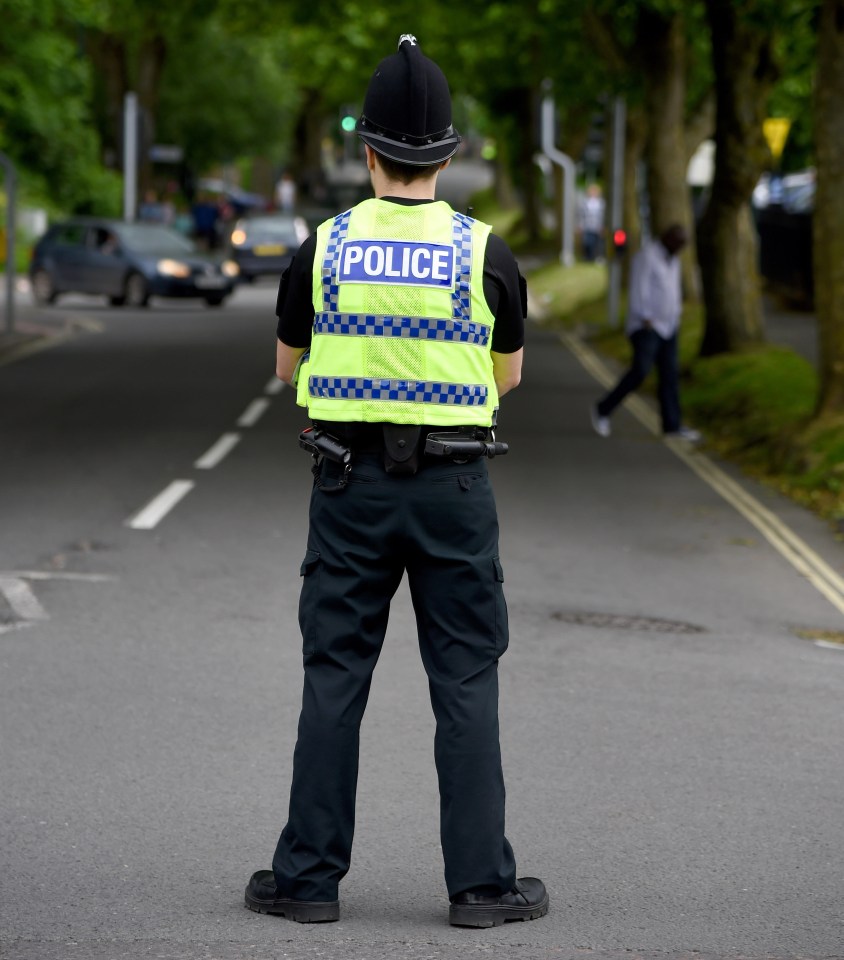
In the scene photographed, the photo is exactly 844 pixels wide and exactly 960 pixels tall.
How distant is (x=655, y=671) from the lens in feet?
26.3

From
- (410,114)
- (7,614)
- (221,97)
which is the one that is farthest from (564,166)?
(410,114)

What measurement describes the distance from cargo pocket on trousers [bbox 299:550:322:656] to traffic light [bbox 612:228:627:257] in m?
23.3

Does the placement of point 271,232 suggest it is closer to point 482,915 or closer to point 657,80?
point 657,80

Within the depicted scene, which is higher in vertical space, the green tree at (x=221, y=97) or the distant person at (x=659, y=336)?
the green tree at (x=221, y=97)

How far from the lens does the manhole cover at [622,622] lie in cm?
903

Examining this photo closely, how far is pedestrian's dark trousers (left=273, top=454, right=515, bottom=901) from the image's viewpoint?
177 inches

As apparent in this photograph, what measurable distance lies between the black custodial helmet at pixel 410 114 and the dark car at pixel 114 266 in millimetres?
31848

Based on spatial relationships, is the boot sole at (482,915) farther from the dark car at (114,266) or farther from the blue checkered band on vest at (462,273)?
the dark car at (114,266)

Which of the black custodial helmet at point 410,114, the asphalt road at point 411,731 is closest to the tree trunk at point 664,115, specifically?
the asphalt road at point 411,731

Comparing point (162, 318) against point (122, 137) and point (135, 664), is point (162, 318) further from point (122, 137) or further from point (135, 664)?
point (135, 664)

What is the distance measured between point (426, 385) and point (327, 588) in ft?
1.74

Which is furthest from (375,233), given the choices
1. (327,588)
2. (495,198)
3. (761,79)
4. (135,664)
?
(495,198)

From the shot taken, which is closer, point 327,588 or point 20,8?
point 327,588

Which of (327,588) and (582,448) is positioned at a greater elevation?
(327,588)
